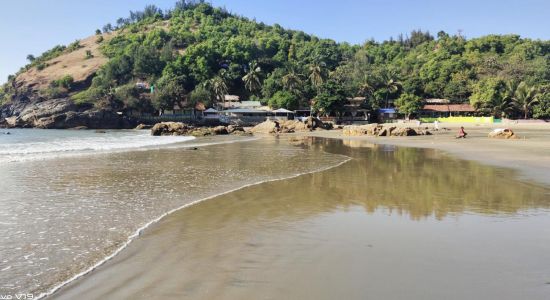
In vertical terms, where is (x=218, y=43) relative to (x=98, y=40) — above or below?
below

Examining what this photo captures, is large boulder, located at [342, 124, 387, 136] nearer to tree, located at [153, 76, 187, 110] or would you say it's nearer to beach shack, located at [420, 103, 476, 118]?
beach shack, located at [420, 103, 476, 118]

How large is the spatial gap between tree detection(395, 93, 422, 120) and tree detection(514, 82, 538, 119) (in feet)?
59.5

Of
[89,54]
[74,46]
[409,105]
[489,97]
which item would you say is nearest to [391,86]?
[409,105]

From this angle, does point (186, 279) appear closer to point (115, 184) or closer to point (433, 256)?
point (433, 256)

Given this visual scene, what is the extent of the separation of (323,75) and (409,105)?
26469mm

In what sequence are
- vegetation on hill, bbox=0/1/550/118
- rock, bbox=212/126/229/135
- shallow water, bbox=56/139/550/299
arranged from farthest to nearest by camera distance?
vegetation on hill, bbox=0/1/550/118 < rock, bbox=212/126/229/135 < shallow water, bbox=56/139/550/299

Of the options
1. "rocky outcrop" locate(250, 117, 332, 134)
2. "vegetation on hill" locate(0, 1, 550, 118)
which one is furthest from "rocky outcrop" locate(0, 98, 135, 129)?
"rocky outcrop" locate(250, 117, 332, 134)

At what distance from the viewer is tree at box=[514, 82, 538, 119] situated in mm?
74312

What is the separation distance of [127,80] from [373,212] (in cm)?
12811

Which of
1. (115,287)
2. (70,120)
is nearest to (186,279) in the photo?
(115,287)

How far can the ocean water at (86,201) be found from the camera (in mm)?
6363

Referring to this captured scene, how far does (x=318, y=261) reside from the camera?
6359 mm

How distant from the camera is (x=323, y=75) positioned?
10225cm

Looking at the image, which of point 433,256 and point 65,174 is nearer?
point 433,256
